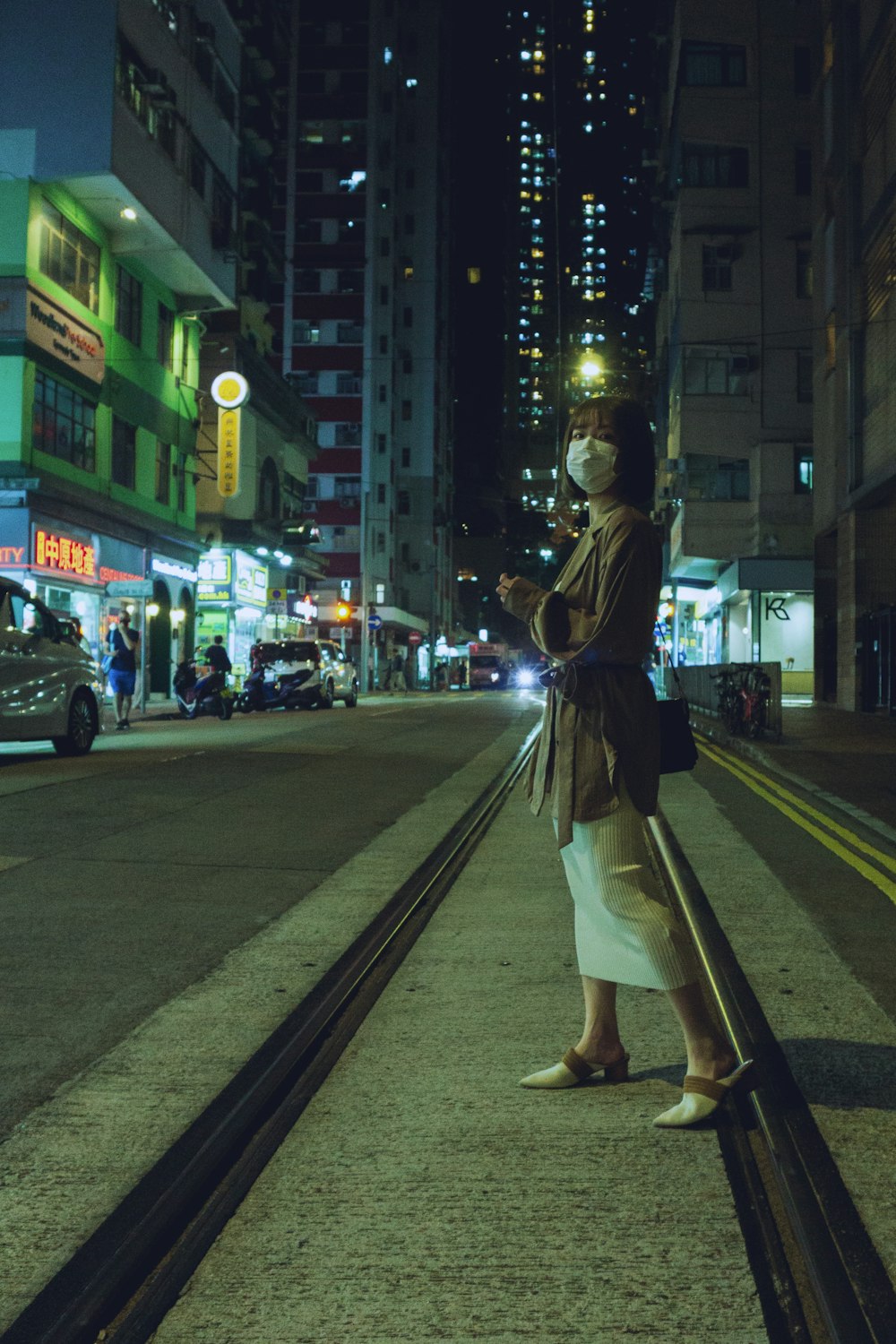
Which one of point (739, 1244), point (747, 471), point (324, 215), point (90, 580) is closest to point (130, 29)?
point (90, 580)

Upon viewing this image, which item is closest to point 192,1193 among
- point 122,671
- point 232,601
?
point 122,671

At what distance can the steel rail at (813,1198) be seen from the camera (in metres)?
2.51

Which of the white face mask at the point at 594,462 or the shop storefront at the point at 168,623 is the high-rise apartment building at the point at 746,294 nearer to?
the shop storefront at the point at 168,623

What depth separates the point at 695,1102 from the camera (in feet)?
11.5

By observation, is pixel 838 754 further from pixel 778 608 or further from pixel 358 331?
pixel 358 331

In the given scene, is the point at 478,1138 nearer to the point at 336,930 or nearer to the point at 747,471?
the point at 336,930

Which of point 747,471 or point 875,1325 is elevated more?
point 747,471

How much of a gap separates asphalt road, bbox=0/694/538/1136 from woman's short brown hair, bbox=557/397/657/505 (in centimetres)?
244

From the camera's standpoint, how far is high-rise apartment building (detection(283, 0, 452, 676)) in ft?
265

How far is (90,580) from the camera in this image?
30828mm

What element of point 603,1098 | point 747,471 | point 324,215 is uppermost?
point 324,215

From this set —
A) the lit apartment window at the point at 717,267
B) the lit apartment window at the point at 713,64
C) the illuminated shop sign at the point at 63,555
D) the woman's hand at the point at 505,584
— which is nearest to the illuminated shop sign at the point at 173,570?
the illuminated shop sign at the point at 63,555

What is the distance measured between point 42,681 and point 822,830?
9093mm

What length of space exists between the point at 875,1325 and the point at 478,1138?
121 centimetres
